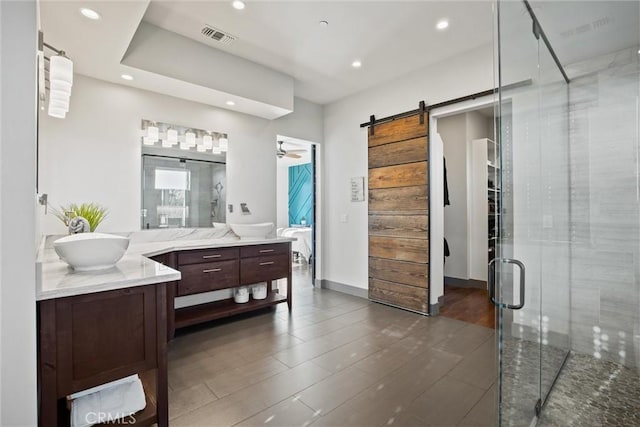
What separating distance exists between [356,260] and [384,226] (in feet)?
2.56

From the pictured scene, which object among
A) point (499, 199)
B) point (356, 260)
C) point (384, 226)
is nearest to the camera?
point (499, 199)

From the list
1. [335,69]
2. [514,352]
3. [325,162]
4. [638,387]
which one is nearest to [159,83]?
[335,69]

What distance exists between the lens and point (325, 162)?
504cm

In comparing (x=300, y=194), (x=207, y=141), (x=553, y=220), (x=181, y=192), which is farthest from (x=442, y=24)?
(x=300, y=194)

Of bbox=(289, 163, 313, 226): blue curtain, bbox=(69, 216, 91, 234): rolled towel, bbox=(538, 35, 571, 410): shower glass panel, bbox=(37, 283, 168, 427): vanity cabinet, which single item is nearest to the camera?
bbox=(37, 283, 168, 427): vanity cabinet

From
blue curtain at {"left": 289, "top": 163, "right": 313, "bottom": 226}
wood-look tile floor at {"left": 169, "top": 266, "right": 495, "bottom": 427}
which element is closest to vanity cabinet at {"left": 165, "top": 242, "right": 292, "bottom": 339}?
wood-look tile floor at {"left": 169, "top": 266, "right": 495, "bottom": 427}

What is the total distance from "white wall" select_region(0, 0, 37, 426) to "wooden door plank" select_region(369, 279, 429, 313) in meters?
3.49

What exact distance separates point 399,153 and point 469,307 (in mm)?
2281

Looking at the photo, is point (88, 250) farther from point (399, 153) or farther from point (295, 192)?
point (295, 192)

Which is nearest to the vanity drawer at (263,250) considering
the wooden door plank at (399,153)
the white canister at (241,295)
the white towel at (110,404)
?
the white canister at (241,295)

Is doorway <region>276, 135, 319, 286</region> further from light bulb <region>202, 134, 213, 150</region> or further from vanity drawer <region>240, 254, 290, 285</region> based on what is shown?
light bulb <region>202, 134, 213, 150</region>

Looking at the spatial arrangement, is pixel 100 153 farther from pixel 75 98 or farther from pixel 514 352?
pixel 514 352

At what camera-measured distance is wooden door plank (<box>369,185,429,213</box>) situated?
3.67 meters

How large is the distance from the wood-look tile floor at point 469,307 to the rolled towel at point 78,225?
381cm
